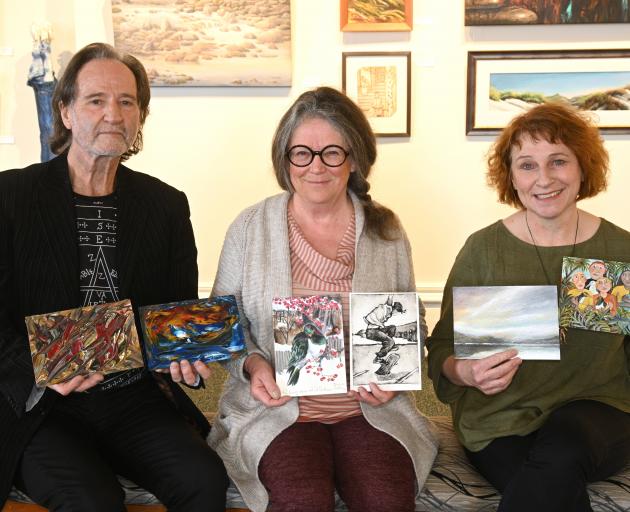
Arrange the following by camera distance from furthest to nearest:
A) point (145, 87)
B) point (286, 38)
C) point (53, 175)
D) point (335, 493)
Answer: point (286, 38) < point (145, 87) < point (53, 175) < point (335, 493)

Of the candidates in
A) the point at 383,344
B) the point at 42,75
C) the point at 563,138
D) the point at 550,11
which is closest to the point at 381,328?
the point at 383,344

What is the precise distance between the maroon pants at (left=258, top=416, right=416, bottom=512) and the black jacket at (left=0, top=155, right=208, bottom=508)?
1.32ft

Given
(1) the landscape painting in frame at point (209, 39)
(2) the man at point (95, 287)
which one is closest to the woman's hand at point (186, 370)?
(2) the man at point (95, 287)

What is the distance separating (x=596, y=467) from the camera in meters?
1.76

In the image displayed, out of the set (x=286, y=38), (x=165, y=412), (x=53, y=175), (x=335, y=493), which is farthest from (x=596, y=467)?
(x=286, y=38)

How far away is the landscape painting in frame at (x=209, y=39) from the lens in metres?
4.28

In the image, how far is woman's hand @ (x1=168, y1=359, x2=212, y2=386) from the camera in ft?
6.23

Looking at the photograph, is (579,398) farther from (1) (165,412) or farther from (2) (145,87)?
(2) (145,87)

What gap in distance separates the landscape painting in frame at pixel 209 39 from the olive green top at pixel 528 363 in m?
2.61

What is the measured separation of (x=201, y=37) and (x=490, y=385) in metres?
3.17

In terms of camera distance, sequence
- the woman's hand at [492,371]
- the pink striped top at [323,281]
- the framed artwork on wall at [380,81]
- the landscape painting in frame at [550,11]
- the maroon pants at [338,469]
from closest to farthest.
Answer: the maroon pants at [338,469] → the woman's hand at [492,371] → the pink striped top at [323,281] → the landscape painting in frame at [550,11] → the framed artwork on wall at [380,81]

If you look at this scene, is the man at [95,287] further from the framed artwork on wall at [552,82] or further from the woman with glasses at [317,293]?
the framed artwork on wall at [552,82]

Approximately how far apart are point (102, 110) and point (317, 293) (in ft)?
2.76

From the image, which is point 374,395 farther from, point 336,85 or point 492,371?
point 336,85
